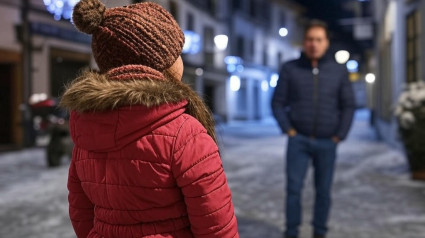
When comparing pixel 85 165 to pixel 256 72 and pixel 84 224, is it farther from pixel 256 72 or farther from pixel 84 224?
pixel 256 72

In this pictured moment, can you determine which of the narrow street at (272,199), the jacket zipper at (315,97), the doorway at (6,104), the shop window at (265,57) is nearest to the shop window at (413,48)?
the narrow street at (272,199)

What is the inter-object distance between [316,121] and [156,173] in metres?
2.91

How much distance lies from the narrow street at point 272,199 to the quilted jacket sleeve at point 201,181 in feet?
5.34

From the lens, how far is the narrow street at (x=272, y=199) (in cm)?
479

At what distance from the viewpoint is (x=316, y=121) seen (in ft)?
13.8

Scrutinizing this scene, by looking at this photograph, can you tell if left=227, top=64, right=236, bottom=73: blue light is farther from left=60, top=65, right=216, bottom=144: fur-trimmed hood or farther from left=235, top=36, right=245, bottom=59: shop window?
left=60, top=65, right=216, bottom=144: fur-trimmed hood

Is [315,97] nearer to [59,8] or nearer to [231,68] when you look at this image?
[59,8]

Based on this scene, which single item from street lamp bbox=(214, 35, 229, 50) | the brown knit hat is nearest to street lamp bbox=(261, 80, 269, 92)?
street lamp bbox=(214, 35, 229, 50)

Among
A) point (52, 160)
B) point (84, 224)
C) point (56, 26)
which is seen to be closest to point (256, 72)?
point (56, 26)

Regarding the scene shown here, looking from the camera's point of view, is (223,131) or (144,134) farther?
(223,131)

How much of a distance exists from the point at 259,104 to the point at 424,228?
108 ft

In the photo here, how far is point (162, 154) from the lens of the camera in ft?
4.83

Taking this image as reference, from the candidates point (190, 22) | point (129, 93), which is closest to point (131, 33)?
point (129, 93)

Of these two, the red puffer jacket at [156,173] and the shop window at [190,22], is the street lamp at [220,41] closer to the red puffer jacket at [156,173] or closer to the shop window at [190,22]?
the shop window at [190,22]
